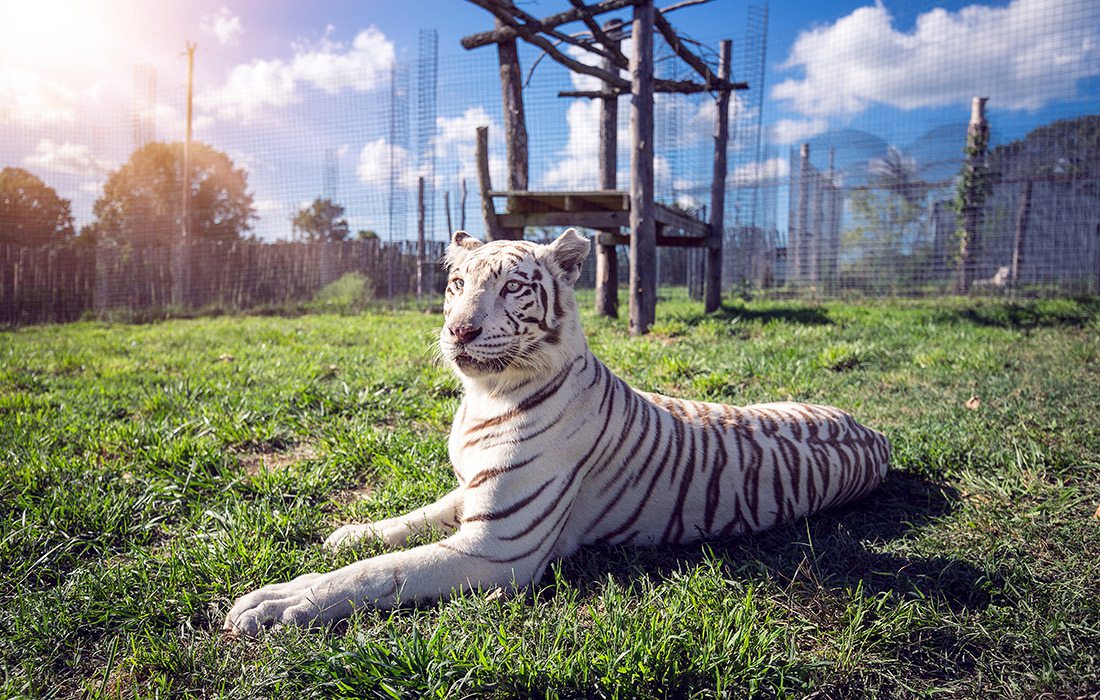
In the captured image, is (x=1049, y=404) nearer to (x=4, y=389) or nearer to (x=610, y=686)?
(x=610, y=686)

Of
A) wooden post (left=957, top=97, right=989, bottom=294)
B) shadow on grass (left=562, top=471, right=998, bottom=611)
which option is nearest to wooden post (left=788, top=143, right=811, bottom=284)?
wooden post (left=957, top=97, right=989, bottom=294)

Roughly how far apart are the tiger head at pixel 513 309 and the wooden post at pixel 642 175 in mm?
4785

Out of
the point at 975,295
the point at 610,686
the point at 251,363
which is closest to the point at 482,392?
the point at 610,686

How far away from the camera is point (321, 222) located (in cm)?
1488

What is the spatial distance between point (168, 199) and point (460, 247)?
15.4 metres

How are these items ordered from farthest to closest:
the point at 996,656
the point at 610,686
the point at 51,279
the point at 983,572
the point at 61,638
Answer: the point at 51,279, the point at 983,572, the point at 61,638, the point at 996,656, the point at 610,686

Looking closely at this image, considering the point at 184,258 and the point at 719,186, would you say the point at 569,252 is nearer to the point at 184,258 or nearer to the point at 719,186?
the point at 719,186

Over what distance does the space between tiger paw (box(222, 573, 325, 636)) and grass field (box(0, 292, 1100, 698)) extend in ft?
0.16

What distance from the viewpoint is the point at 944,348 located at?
18.4 feet

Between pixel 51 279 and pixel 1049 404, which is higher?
pixel 51 279

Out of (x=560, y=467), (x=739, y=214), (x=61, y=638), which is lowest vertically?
(x=61, y=638)

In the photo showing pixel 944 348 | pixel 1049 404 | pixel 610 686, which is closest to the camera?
pixel 610 686

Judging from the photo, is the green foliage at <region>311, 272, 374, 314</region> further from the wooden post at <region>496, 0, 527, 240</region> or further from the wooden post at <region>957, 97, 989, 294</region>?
the wooden post at <region>957, 97, 989, 294</region>

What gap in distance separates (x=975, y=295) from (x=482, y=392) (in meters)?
10.6
